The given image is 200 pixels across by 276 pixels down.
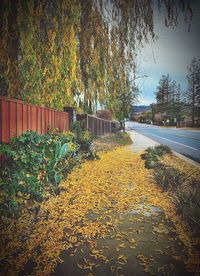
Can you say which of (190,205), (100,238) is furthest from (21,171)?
(190,205)

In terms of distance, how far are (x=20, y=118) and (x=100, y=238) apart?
3.17 metres

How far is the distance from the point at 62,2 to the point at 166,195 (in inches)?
169

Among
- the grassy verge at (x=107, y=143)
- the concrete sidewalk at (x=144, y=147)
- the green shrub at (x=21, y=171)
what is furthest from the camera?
the grassy verge at (x=107, y=143)

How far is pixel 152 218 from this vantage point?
156 inches

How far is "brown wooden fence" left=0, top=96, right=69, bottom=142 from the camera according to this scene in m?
4.39

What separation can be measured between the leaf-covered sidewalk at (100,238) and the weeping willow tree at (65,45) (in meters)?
2.19

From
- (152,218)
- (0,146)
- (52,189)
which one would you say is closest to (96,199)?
(52,189)

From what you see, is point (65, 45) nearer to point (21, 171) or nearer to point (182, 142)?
point (21, 171)

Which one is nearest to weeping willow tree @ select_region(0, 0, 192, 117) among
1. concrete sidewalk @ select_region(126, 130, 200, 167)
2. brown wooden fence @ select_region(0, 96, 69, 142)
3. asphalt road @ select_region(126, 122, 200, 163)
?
brown wooden fence @ select_region(0, 96, 69, 142)

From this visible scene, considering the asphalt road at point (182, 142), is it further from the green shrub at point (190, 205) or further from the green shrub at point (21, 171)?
the green shrub at point (21, 171)

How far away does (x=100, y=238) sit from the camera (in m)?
3.30

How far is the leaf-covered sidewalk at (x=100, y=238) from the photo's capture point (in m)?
2.68

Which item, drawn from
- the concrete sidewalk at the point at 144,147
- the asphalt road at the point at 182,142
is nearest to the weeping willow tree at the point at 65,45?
the concrete sidewalk at the point at 144,147

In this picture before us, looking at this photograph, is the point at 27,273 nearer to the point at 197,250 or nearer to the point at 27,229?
the point at 27,229
